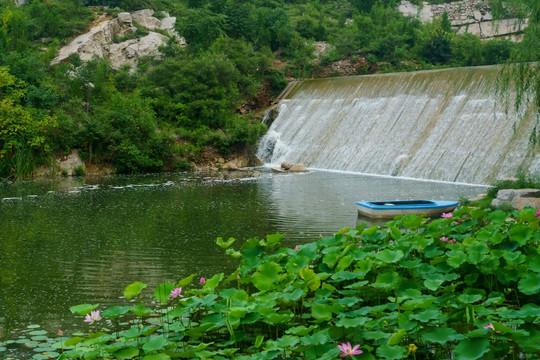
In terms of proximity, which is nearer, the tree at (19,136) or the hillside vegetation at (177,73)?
the tree at (19,136)

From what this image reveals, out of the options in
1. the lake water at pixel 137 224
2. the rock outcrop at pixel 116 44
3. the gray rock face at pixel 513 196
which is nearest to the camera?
the lake water at pixel 137 224

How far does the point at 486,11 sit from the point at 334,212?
48155 millimetres

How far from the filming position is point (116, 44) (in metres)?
41.3

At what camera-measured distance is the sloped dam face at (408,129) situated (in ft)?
68.3

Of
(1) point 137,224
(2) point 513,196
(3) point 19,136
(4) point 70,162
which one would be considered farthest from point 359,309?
(4) point 70,162

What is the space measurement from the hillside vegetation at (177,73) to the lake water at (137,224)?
308cm

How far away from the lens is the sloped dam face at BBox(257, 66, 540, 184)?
819 inches

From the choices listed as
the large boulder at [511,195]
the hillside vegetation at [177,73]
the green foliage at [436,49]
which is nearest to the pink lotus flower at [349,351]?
the large boulder at [511,195]

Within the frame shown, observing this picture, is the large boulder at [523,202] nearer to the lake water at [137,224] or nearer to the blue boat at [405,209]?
the blue boat at [405,209]

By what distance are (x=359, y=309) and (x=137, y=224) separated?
924 cm

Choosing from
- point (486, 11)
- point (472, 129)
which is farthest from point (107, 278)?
point (486, 11)

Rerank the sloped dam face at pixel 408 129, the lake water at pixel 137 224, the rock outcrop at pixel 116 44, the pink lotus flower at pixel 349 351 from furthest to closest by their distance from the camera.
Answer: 1. the rock outcrop at pixel 116 44
2. the sloped dam face at pixel 408 129
3. the lake water at pixel 137 224
4. the pink lotus flower at pixel 349 351

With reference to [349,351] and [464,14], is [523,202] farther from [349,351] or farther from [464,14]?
[464,14]

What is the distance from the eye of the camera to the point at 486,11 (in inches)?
2154
